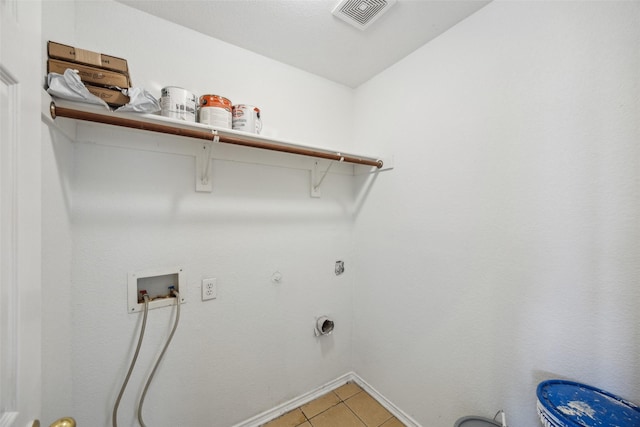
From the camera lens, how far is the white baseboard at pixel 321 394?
1.49 meters

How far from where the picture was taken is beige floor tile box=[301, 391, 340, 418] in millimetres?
1608

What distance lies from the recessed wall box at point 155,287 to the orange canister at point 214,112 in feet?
2.53

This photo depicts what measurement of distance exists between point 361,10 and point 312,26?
27cm

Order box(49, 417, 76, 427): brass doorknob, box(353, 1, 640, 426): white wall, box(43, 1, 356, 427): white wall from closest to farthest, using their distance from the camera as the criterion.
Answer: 1. box(49, 417, 76, 427): brass doorknob
2. box(353, 1, 640, 426): white wall
3. box(43, 1, 356, 427): white wall

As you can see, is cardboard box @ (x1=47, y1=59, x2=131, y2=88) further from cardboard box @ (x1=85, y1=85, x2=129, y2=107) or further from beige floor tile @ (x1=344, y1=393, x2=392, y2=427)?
beige floor tile @ (x1=344, y1=393, x2=392, y2=427)

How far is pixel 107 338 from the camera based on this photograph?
1.12 meters

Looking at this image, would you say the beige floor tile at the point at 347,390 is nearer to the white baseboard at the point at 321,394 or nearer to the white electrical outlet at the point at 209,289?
the white baseboard at the point at 321,394

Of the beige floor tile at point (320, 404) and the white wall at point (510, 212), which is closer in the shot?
the white wall at point (510, 212)

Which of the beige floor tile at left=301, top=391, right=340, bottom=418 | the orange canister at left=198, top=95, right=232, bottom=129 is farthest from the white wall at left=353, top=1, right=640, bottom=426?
the orange canister at left=198, top=95, right=232, bottom=129

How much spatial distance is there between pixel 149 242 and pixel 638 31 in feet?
6.86

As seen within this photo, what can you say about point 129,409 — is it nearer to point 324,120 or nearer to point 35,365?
point 35,365

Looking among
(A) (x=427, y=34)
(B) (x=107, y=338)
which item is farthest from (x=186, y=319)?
(A) (x=427, y=34)

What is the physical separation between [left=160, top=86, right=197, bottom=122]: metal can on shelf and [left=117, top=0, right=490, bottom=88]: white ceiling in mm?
468

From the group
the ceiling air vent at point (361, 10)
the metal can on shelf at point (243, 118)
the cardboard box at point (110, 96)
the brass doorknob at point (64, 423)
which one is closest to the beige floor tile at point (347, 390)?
the brass doorknob at point (64, 423)
